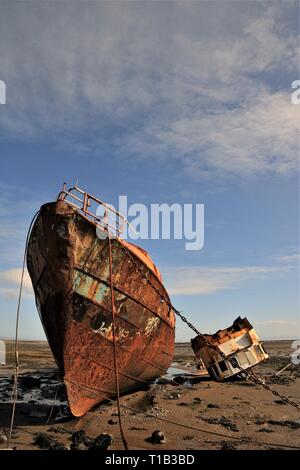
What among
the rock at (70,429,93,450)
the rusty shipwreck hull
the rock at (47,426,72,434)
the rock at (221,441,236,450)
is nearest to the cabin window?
the rusty shipwreck hull

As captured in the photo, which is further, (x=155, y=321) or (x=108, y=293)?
(x=155, y=321)

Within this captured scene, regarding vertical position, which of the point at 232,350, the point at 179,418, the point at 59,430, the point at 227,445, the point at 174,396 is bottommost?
the point at 174,396

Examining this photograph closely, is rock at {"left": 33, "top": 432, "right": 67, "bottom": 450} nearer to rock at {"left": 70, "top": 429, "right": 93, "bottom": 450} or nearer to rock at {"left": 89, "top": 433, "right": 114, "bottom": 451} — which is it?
rock at {"left": 70, "top": 429, "right": 93, "bottom": 450}

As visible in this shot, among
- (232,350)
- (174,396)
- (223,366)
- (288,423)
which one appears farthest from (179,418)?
(232,350)

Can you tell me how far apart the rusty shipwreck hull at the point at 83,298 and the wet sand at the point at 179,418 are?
0.80 metres

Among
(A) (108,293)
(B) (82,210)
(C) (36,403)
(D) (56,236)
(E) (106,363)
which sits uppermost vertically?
(B) (82,210)

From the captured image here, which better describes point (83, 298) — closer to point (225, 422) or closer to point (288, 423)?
point (225, 422)

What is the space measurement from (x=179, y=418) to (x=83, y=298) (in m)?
3.93

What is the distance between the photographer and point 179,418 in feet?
28.2

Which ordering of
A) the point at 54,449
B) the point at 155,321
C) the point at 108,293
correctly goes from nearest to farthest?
the point at 54,449 < the point at 108,293 < the point at 155,321

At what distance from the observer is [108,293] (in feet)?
27.8
